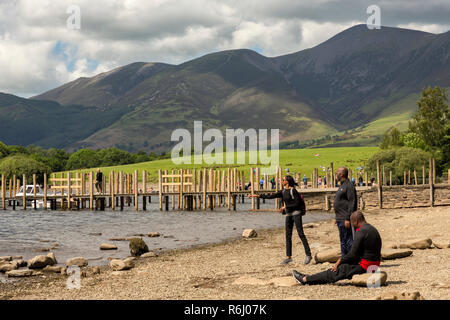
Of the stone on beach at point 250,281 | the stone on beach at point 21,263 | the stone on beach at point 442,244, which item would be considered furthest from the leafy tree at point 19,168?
the stone on beach at point 250,281

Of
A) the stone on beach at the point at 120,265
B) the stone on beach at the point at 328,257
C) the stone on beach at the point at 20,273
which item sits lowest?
the stone on beach at the point at 20,273

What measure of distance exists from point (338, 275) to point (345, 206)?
2.29 meters

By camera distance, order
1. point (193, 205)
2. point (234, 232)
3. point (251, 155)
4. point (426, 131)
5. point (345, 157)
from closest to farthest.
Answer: point (234, 232)
point (193, 205)
point (426, 131)
point (345, 157)
point (251, 155)

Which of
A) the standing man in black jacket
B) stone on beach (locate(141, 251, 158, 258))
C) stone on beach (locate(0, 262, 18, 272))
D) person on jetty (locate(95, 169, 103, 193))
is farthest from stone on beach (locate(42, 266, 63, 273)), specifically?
person on jetty (locate(95, 169, 103, 193))

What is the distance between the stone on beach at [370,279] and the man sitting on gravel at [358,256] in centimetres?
38

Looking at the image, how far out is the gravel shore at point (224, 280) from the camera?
42.5 feet

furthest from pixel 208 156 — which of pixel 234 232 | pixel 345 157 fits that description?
pixel 234 232

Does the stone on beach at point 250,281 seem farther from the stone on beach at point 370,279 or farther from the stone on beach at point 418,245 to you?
the stone on beach at point 418,245

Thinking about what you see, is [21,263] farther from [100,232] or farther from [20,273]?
[100,232]

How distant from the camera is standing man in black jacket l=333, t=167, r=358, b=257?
15055 mm

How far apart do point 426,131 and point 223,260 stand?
74890 mm

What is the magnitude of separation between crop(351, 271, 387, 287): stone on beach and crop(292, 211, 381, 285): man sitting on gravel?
38cm
